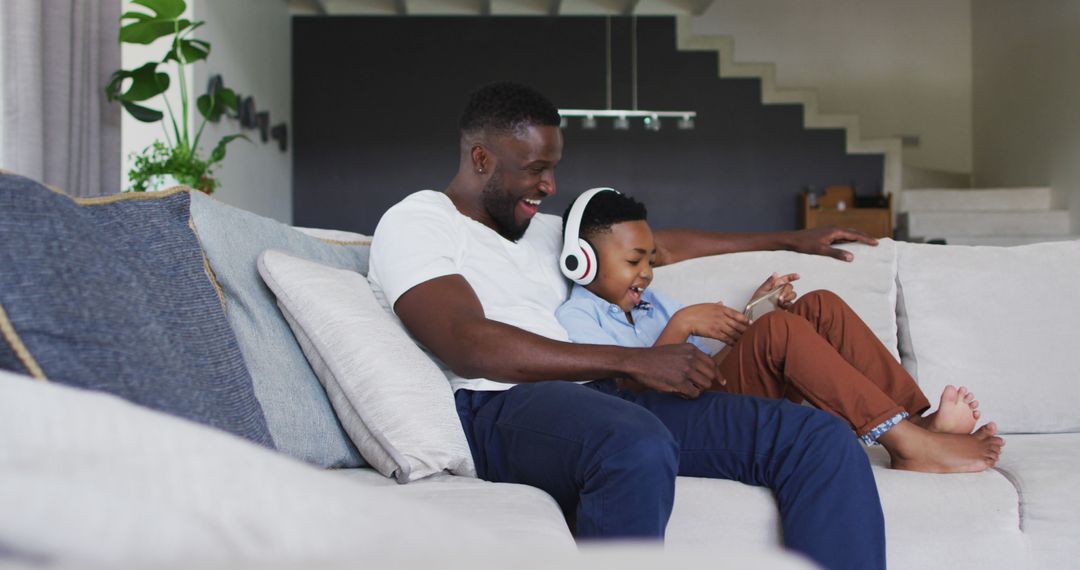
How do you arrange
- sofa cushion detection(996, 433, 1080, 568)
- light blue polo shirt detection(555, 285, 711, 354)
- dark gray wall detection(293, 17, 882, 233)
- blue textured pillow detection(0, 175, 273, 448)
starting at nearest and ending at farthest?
blue textured pillow detection(0, 175, 273, 448) → sofa cushion detection(996, 433, 1080, 568) → light blue polo shirt detection(555, 285, 711, 354) → dark gray wall detection(293, 17, 882, 233)

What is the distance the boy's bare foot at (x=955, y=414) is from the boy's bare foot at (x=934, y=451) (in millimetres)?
48

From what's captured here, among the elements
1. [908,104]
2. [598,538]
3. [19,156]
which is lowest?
[598,538]

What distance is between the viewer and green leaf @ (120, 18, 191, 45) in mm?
3818

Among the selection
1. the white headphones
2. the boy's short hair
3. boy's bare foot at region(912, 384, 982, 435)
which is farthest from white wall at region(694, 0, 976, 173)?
boy's bare foot at region(912, 384, 982, 435)

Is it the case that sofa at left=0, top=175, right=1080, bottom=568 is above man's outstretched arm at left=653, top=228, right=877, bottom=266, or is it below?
below

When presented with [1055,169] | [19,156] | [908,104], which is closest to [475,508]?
[19,156]

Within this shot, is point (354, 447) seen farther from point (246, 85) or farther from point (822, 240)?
point (246, 85)

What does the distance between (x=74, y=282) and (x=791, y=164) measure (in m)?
8.16

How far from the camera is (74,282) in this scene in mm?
961

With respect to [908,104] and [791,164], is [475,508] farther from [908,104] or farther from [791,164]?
[908,104]

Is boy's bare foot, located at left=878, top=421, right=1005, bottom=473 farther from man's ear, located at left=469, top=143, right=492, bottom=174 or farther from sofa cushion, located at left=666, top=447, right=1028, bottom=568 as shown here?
man's ear, located at left=469, top=143, right=492, bottom=174

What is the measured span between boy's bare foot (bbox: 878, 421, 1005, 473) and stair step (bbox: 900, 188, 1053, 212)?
22.2 feet

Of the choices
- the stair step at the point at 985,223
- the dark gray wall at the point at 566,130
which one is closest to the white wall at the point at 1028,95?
the stair step at the point at 985,223

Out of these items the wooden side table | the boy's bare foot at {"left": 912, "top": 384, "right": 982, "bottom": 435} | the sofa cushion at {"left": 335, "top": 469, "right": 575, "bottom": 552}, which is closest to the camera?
the sofa cushion at {"left": 335, "top": 469, "right": 575, "bottom": 552}
